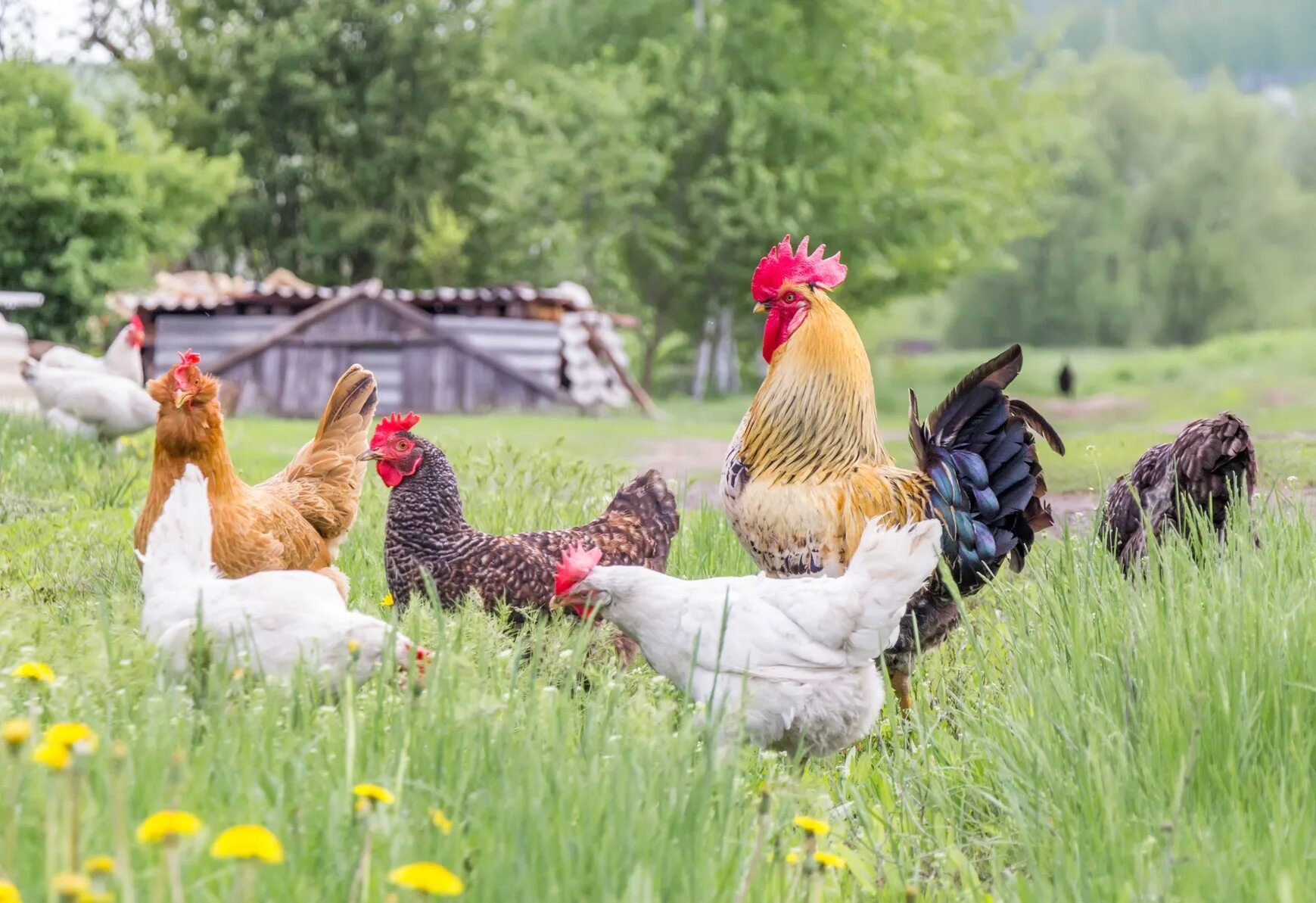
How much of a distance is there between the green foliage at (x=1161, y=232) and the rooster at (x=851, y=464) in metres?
35.8

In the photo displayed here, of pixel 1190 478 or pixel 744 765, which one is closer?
pixel 744 765

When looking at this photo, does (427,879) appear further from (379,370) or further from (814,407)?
(379,370)

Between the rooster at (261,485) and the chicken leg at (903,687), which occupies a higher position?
the rooster at (261,485)

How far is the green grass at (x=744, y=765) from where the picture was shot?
2.21 meters

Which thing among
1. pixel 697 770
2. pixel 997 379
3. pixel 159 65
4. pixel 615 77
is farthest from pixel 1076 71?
pixel 697 770

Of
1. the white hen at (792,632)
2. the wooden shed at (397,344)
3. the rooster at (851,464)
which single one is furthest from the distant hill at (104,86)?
the white hen at (792,632)

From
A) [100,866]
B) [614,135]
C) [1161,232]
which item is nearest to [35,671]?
[100,866]

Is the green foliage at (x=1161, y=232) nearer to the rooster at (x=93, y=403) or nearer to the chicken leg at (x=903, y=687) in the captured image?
the rooster at (x=93, y=403)

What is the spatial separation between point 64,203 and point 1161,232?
32943mm

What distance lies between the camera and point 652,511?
16.3ft

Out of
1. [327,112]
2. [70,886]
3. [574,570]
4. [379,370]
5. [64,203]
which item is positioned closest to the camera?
[70,886]

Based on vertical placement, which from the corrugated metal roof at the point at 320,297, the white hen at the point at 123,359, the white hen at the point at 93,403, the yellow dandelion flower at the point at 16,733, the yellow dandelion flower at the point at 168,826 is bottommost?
the yellow dandelion flower at the point at 168,826

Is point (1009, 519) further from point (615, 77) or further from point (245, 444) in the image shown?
point (615, 77)

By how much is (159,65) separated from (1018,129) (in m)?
19.6
